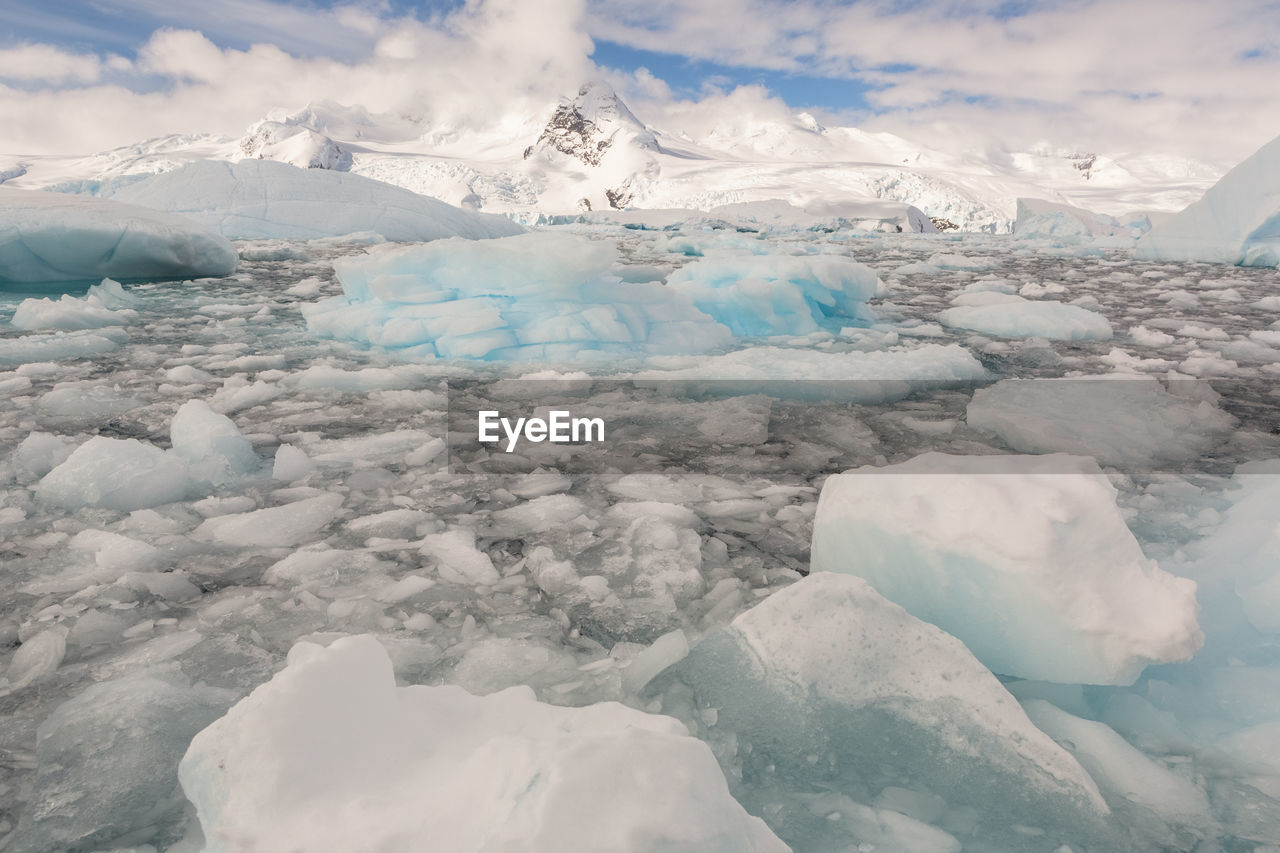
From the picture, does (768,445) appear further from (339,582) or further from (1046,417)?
(339,582)

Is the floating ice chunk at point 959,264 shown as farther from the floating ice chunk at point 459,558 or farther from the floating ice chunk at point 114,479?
the floating ice chunk at point 114,479

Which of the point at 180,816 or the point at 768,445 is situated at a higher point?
A: the point at 768,445

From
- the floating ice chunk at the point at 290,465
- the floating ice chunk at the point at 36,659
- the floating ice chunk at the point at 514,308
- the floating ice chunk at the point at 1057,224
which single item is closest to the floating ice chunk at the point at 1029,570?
the floating ice chunk at the point at 36,659

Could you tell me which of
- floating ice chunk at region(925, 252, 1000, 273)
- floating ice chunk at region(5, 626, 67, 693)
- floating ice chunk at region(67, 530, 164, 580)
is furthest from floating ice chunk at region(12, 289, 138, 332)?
floating ice chunk at region(925, 252, 1000, 273)

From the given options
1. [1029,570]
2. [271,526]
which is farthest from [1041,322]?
[271,526]

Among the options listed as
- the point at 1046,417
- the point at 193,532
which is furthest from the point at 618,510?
→ the point at 1046,417

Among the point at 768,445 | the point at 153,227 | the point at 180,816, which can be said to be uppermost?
the point at 153,227
